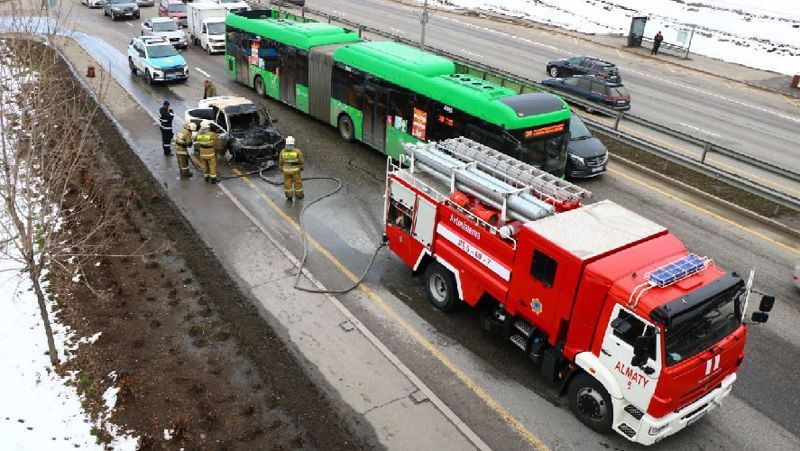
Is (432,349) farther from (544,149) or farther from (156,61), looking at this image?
(156,61)

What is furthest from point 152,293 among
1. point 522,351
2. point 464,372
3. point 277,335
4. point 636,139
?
point 636,139

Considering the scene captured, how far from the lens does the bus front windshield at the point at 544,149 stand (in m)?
15.0

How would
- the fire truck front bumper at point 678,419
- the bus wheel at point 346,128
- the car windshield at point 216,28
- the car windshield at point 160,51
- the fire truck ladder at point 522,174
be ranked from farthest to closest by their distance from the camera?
1. the car windshield at point 216,28
2. the car windshield at point 160,51
3. the bus wheel at point 346,128
4. the fire truck ladder at point 522,174
5. the fire truck front bumper at point 678,419

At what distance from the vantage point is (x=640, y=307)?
8.03 m

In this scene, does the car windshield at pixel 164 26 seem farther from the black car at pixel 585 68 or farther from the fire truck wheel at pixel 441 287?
the fire truck wheel at pixel 441 287

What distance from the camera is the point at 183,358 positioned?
1040 cm

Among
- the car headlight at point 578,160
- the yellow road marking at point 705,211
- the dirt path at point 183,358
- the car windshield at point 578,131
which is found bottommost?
the dirt path at point 183,358

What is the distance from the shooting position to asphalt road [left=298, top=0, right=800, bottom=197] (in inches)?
919

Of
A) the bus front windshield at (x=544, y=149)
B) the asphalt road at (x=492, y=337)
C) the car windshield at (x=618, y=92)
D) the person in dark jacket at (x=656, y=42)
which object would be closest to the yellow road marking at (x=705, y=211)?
the asphalt road at (x=492, y=337)

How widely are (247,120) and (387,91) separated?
4.50 meters

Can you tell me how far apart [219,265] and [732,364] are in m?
9.75

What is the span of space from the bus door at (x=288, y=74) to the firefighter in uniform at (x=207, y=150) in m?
6.37

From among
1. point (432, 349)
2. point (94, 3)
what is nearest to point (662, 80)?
point (432, 349)

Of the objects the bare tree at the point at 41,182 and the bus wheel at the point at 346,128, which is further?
the bus wheel at the point at 346,128
